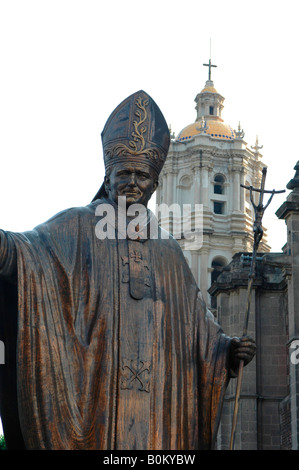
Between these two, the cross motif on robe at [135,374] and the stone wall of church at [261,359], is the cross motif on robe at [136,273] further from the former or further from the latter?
the stone wall of church at [261,359]

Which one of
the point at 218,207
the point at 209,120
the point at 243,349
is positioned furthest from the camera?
the point at 209,120

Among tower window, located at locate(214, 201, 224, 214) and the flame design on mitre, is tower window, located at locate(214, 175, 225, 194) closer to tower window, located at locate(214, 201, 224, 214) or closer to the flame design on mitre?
tower window, located at locate(214, 201, 224, 214)

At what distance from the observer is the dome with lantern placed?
234 ft

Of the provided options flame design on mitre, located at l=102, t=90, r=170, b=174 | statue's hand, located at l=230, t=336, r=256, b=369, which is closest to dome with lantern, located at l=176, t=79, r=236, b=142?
flame design on mitre, located at l=102, t=90, r=170, b=174

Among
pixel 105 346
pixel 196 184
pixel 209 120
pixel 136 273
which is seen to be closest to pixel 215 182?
pixel 196 184

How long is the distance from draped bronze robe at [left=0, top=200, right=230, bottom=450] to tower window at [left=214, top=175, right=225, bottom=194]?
6370cm

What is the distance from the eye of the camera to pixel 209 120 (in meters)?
74.4

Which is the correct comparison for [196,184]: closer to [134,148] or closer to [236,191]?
[236,191]

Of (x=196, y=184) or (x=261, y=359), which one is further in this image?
(x=196, y=184)

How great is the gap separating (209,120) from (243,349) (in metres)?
67.6

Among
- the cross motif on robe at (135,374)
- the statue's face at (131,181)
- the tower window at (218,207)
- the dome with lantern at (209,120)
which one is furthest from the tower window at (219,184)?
the cross motif on robe at (135,374)

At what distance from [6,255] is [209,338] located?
1.81 meters

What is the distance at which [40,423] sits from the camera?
6.95 meters
